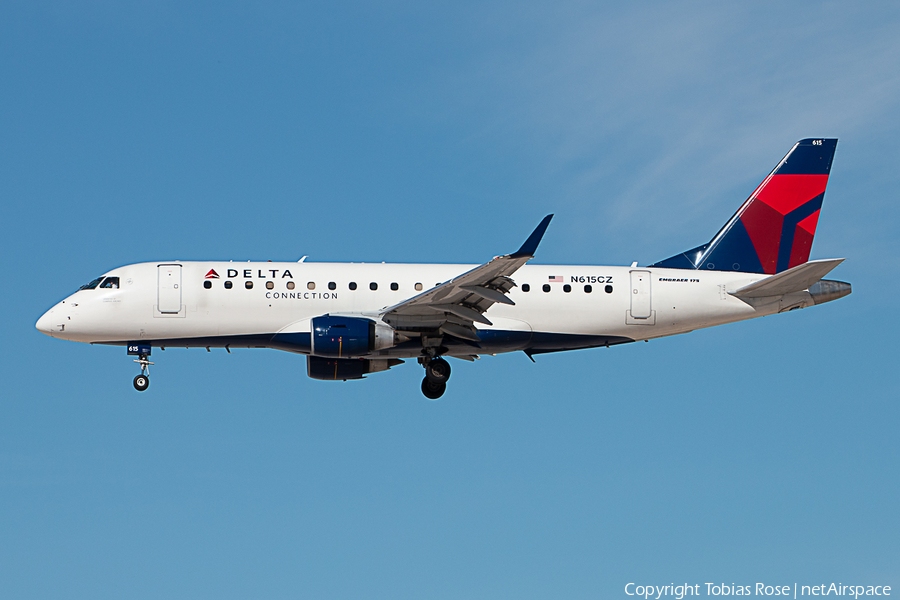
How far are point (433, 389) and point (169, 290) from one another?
30.5 feet

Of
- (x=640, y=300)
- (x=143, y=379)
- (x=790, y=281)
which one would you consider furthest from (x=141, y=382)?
(x=790, y=281)

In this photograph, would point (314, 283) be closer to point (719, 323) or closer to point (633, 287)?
point (633, 287)

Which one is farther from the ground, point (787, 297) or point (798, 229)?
point (798, 229)

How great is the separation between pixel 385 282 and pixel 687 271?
10.5m

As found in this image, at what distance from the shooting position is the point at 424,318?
109 feet

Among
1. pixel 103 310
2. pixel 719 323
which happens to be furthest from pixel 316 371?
pixel 719 323

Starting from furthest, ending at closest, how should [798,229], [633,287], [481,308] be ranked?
[798,229]
[633,287]
[481,308]

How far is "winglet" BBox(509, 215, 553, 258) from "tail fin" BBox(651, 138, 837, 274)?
377 inches

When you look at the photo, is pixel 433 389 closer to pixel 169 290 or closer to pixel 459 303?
pixel 459 303

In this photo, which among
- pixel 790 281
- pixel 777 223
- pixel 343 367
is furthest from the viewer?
pixel 777 223

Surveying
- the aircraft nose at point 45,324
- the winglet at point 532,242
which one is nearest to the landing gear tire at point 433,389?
the winglet at point 532,242

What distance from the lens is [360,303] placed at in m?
34.1

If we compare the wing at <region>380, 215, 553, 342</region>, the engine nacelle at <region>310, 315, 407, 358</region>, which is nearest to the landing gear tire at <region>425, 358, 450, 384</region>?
the wing at <region>380, 215, 553, 342</region>

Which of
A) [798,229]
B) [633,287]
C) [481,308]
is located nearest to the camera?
[481,308]
